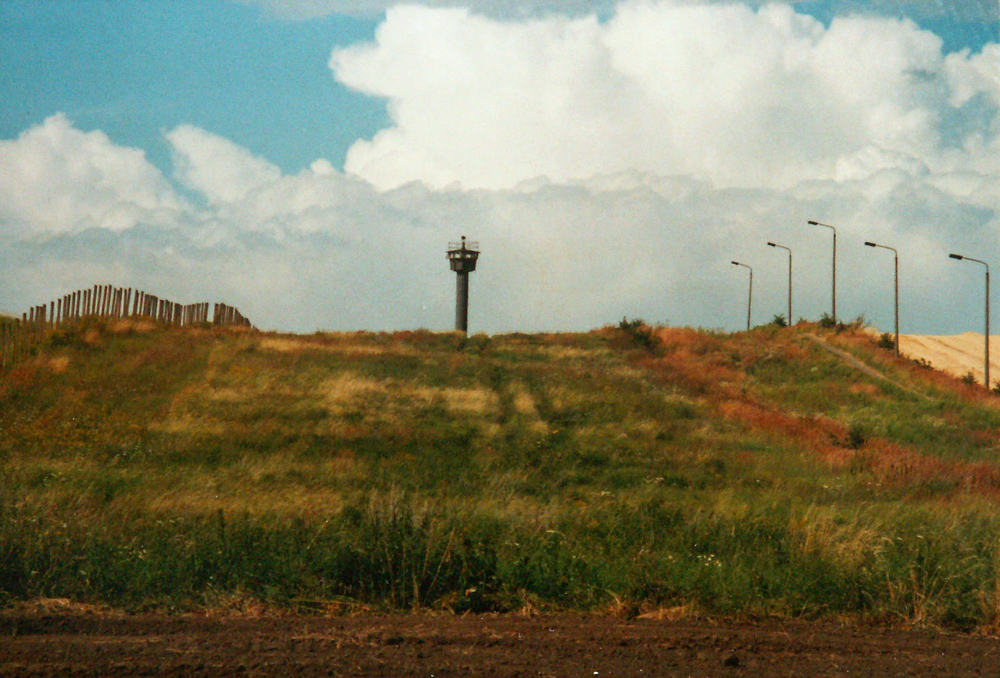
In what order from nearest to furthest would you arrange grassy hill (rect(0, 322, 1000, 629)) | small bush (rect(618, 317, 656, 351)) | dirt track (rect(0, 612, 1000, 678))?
1. dirt track (rect(0, 612, 1000, 678))
2. grassy hill (rect(0, 322, 1000, 629))
3. small bush (rect(618, 317, 656, 351))

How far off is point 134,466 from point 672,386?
2687 cm

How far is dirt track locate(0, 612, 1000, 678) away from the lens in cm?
577

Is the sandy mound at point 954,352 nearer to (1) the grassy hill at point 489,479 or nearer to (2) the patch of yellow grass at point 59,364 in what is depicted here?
(1) the grassy hill at point 489,479

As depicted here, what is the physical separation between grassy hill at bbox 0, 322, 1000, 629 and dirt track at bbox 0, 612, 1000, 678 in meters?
0.71

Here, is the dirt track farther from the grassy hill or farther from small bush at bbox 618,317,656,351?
small bush at bbox 618,317,656,351

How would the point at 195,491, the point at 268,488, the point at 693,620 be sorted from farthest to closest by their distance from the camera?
1. the point at 268,488
2. the point at 195,491
3. the point at 693,620

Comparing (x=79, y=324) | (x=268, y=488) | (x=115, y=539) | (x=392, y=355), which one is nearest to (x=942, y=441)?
(x=392, y=355)

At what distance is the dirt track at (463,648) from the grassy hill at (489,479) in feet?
2.32

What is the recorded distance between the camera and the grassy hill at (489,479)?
7.94 metres

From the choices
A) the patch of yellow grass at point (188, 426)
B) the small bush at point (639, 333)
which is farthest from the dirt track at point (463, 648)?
the small bush at point (639, 333)

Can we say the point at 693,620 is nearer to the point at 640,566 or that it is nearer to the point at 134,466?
the point at 640,566

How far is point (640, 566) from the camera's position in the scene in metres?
8.27

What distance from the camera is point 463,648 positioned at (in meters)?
6.24

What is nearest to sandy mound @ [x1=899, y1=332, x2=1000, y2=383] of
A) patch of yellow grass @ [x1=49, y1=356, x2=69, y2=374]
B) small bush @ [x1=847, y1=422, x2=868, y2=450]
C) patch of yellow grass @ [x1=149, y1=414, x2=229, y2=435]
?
small bush @ [x1=847, y1=422, x2=868, y2=450]
